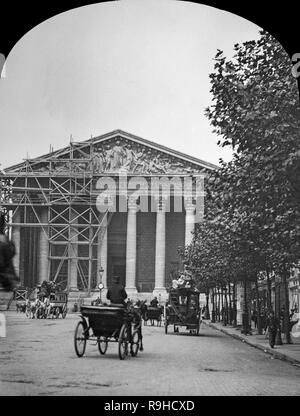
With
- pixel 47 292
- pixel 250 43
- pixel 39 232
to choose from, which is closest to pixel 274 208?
pixel 250 43

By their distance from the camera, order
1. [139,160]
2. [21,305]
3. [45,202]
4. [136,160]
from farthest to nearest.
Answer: [136,160], [139,160], [21,305], [45,202]

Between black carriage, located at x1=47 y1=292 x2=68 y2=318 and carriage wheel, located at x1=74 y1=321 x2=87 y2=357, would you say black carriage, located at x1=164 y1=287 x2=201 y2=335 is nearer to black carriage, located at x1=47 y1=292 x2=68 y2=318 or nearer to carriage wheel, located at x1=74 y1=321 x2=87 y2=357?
black carriage, located at x1=47 y1=292 x2=68 y2=318

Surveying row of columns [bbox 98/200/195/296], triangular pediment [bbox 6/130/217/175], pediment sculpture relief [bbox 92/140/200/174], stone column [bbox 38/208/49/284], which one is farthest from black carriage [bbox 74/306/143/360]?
row of columns [bbox 98/200/195/296]

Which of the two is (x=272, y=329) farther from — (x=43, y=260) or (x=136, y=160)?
(x=136, y=160)

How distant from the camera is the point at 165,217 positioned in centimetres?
8475

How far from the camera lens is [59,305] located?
31.7m

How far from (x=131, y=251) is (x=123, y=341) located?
64142mm

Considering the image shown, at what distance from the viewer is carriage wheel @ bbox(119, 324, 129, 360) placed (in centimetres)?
1719

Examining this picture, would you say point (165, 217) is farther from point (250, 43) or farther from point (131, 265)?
point (250, 43)

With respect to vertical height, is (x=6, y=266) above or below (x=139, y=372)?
above

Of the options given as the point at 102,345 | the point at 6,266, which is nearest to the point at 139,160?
the point at 102,345

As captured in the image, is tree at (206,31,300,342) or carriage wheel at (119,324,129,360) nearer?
tree at (206,31,300,342)

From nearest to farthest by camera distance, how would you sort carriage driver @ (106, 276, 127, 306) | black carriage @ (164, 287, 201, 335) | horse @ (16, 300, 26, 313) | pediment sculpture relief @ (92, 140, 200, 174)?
carriage driver @ (106, 276, 127, 306), horse @ (16, 300, 26, 313), black carriage @ (164, 287, 201, 335), pediment sculpture relief @ (92, 140, 200, 174)

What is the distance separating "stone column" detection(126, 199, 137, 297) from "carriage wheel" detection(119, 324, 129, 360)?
197 ft
